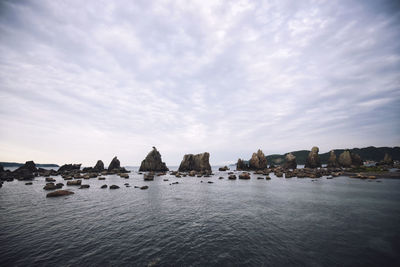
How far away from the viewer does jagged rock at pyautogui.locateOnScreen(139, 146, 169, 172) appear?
4887 inches

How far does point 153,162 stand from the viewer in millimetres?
124000

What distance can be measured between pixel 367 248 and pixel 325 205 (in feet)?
46.2

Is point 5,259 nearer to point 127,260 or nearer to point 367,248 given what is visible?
point 127,260

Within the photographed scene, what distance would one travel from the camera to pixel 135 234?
14.2 metres

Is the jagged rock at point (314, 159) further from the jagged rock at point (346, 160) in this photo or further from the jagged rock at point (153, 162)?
the jagged rock at point (153, 162)

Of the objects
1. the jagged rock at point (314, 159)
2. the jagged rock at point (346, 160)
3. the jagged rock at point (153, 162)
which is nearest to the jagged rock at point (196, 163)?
the jagged rock at point (153, 162)

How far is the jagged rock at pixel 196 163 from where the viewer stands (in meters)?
127

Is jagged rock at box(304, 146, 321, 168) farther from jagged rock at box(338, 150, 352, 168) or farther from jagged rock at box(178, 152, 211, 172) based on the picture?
jagged rock at box(178, 152, 211, 172)

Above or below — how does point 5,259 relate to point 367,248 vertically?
above

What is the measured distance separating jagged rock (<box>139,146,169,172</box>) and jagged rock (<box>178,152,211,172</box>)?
18402mm

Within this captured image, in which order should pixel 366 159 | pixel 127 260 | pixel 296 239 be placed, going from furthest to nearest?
1. pixel 366 159
2. pixel 296 239
3. pixel 127 260

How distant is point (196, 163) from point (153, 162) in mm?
36063

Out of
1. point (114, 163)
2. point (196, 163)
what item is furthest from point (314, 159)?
point (114, 163)

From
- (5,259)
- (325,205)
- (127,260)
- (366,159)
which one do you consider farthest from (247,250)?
(366,159)
